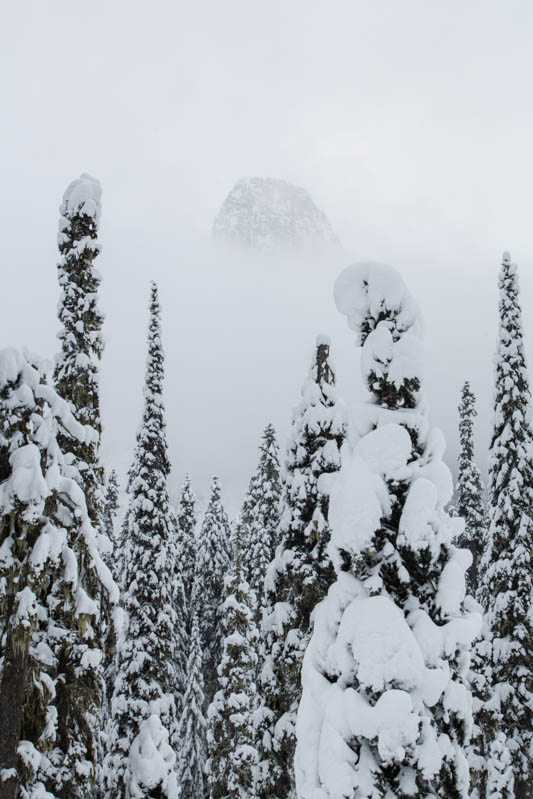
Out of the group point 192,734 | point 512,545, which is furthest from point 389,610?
point 192,734

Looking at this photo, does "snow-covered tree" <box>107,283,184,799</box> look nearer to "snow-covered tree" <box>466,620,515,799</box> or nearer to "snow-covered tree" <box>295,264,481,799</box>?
"snow-covered tree" <box>466,620,515,799</box>

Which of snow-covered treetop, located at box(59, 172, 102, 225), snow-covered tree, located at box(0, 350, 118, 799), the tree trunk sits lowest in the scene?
the tree trunk

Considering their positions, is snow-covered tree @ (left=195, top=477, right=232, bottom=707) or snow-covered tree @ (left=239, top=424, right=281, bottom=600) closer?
snow-covered tree @ (left=239, top=424, right=281, bottom=600)

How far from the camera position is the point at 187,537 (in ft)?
143

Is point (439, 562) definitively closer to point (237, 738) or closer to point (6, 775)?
point (6, 775)

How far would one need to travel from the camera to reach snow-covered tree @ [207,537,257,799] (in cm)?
2331

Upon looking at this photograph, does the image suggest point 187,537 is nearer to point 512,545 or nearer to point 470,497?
point 470,497

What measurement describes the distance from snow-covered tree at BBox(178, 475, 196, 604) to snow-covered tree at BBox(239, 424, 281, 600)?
699cm

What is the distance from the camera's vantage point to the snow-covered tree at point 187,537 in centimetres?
4281

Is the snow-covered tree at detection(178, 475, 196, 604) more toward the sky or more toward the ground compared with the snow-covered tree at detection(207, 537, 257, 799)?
more toward the sky

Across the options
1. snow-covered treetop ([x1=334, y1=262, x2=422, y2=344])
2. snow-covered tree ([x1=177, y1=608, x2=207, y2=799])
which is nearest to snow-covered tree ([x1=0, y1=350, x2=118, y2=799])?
snow-covered treetop ([x1=334, y1=262, x2=422, y2=344])

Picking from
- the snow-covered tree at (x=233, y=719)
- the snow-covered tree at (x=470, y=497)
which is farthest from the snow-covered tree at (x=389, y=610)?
the snow-covered tree at (x=470, y=497)

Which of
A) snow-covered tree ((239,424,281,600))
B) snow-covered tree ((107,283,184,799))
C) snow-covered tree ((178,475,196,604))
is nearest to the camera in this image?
snow-covered tree ((107,283,184,799))

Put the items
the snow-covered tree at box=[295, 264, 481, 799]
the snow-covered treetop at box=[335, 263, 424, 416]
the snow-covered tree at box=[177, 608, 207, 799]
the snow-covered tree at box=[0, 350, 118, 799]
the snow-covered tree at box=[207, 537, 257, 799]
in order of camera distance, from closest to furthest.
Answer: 1. the snow-covered tree at box=[295, 264, 481, 799]
2. the snow-covered treetop at box=[335, 263, 424, 416]
3. the snow-covered tree at box=[0, 350, 118, 799]
4. the snow-covered tree at box=[207, 537, 257, 799]
5. the snow-covered tree at box=[177, 608, 207, 799]
